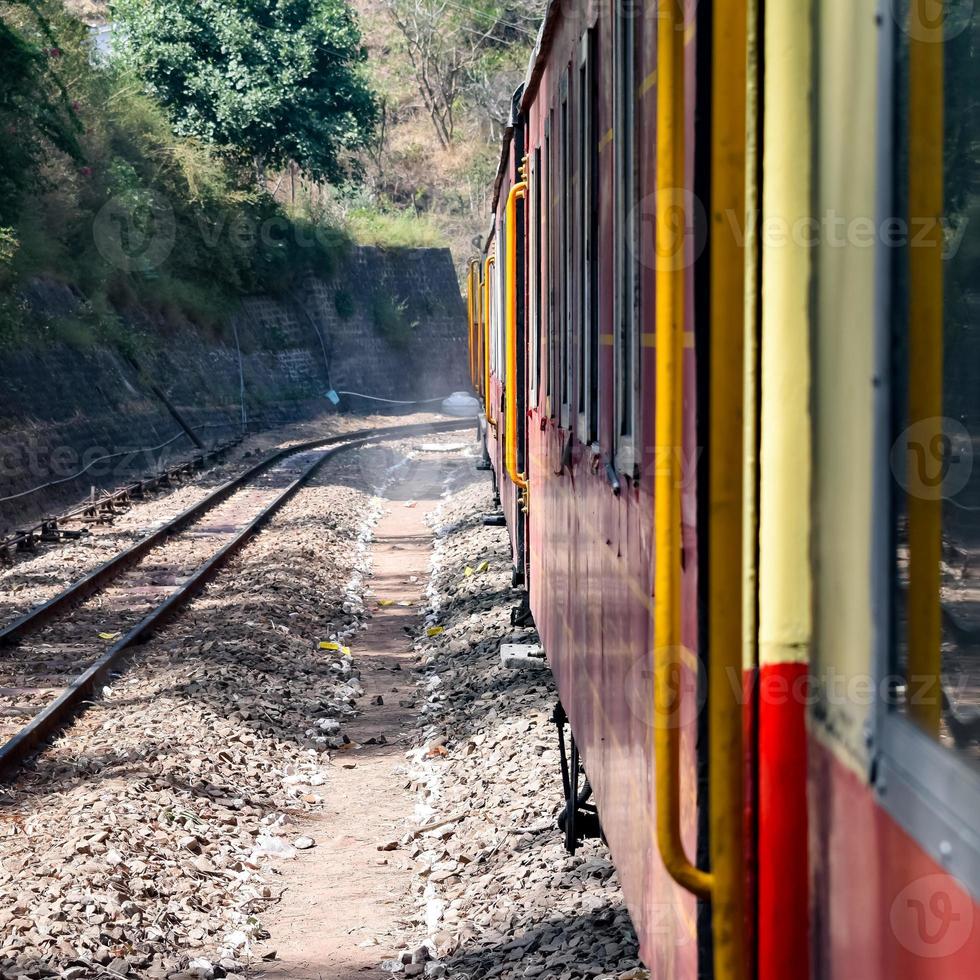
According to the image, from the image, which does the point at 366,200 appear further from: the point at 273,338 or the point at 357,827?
the point at 357,827

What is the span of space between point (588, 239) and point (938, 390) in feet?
8.47

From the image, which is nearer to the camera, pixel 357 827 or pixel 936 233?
pixel 936 233

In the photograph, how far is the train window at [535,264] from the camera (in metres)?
6.34

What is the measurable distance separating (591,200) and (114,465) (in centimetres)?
2173

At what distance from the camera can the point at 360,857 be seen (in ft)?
23.6

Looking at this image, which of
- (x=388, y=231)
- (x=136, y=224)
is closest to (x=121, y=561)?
(x=136, y=224)

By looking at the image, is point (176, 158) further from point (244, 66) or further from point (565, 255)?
point (565, 255)

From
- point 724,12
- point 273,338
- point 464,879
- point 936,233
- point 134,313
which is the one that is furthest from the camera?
point 273,338

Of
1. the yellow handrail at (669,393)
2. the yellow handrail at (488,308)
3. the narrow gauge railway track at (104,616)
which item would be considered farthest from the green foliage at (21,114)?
the yellow handrail at (669,393)

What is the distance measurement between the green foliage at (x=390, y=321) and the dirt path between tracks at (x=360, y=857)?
3455 centimetres

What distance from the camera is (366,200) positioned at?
5753cm

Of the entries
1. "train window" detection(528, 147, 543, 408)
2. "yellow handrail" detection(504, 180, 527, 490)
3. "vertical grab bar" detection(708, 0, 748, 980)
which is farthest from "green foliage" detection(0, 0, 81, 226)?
"vertical grab bar" detection(708, 0, 748, 980)

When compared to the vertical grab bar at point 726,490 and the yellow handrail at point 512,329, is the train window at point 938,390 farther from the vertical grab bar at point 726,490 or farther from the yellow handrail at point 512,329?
the yellow handrail at point 512,329

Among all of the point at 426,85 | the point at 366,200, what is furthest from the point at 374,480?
the point at 426,85
